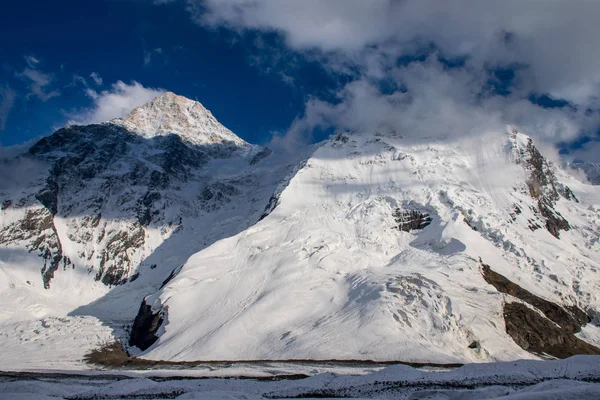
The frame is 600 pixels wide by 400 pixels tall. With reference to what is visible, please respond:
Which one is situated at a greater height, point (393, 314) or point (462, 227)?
point (462, 227)

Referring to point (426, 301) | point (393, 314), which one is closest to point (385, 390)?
point (393, 314)

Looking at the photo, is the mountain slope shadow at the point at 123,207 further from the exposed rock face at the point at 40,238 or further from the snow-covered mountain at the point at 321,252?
the snow-covered mountain at the point at 321,252

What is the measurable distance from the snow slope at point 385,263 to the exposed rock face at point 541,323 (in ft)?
6.96

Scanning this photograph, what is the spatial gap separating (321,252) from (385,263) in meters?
11.4

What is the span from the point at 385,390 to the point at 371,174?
294 feet

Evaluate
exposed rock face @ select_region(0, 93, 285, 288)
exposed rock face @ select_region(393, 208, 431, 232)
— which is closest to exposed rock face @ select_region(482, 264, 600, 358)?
exposed rock face @ select_region(393, 208, 431, 232)

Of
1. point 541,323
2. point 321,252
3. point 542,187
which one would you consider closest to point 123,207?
point 321,252

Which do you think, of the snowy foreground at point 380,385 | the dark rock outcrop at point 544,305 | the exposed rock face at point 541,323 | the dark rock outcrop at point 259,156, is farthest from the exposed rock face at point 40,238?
the snowy foreground at point 380,385

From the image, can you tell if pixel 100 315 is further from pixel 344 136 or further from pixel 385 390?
pixel 385 390

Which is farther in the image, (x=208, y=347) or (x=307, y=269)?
(x=307, y=269)

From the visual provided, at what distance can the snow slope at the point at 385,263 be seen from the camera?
48188 millimetres

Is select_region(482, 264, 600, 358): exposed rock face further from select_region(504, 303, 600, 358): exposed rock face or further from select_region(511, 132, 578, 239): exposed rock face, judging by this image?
select_region(511, 132, 578, 239): exposed rock face

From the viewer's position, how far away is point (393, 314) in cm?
4947

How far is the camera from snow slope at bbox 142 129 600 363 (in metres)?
48.2
